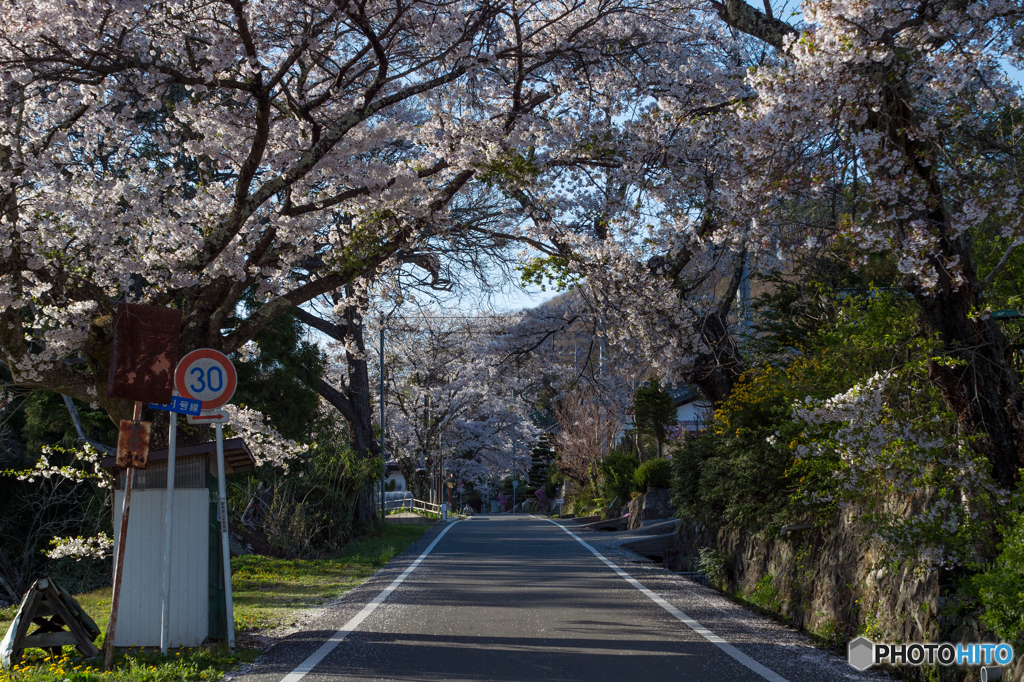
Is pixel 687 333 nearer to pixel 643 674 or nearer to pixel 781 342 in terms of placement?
pixel 781 342

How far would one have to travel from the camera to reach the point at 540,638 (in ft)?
24.5

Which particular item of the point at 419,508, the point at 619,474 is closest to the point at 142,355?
the point at 619,474

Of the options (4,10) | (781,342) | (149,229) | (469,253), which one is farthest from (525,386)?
(4,10)

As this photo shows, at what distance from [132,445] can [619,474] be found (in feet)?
89.5

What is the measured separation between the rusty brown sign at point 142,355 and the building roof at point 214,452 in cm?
71

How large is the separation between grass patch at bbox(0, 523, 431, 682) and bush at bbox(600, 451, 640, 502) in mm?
13175

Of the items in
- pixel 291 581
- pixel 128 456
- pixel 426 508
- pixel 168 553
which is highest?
pixel 128 456

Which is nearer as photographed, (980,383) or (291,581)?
(980,383)

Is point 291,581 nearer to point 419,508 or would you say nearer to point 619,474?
point 619,474

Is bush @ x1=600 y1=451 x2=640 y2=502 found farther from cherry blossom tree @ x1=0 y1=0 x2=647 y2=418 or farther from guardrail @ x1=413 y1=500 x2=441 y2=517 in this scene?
cherry blossom tree @ x1=0 y1=0 x2=647 y2=418

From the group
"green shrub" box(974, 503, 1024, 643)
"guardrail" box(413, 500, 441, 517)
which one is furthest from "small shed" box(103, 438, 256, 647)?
"guardrail" box(413, 500, 441, 517)

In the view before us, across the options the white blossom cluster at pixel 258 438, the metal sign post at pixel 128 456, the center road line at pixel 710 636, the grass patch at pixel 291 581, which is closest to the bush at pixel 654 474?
the grass patch at pixel 291 581

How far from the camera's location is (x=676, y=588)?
35.9 ft

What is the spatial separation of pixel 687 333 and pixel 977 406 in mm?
7263
